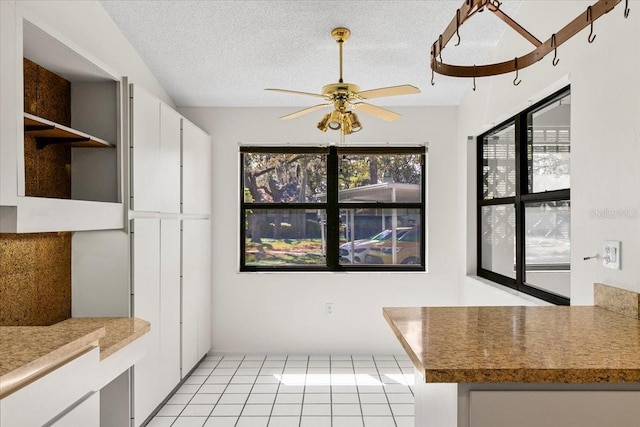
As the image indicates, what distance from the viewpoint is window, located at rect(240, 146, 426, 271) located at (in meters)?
4.64

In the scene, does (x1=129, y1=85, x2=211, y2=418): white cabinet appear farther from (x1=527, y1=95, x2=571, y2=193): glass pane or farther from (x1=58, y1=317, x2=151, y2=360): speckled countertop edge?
(x1=527, y1=95, x2=571, y2=193): glass pane

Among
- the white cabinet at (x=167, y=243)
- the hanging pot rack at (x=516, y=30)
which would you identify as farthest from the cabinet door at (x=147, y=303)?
the hanging pot rack at (x=516, y=30)

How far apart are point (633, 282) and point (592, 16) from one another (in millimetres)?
1133

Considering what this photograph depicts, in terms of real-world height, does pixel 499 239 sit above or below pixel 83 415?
above

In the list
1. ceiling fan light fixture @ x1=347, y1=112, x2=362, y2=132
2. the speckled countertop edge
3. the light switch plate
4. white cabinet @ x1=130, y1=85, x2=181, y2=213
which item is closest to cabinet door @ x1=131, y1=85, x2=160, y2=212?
white cabinet @ x1=130, y1=85, x2=181, y2=213

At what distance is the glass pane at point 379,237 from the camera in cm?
466

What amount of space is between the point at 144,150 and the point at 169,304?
1.14m

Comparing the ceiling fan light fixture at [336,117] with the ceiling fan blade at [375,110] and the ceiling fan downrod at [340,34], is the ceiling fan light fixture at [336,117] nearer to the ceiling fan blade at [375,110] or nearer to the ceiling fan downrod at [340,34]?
the ceiling fan blade at [375,110]

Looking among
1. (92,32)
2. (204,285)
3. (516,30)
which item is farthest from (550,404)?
(204,285)

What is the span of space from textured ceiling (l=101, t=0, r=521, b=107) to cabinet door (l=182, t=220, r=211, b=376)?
1.26 m

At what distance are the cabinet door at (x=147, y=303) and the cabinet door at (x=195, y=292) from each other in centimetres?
55

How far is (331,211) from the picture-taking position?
466cm

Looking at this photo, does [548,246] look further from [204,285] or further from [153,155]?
[204,285]

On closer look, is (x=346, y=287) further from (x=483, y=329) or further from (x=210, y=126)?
(x=483, y=329)
